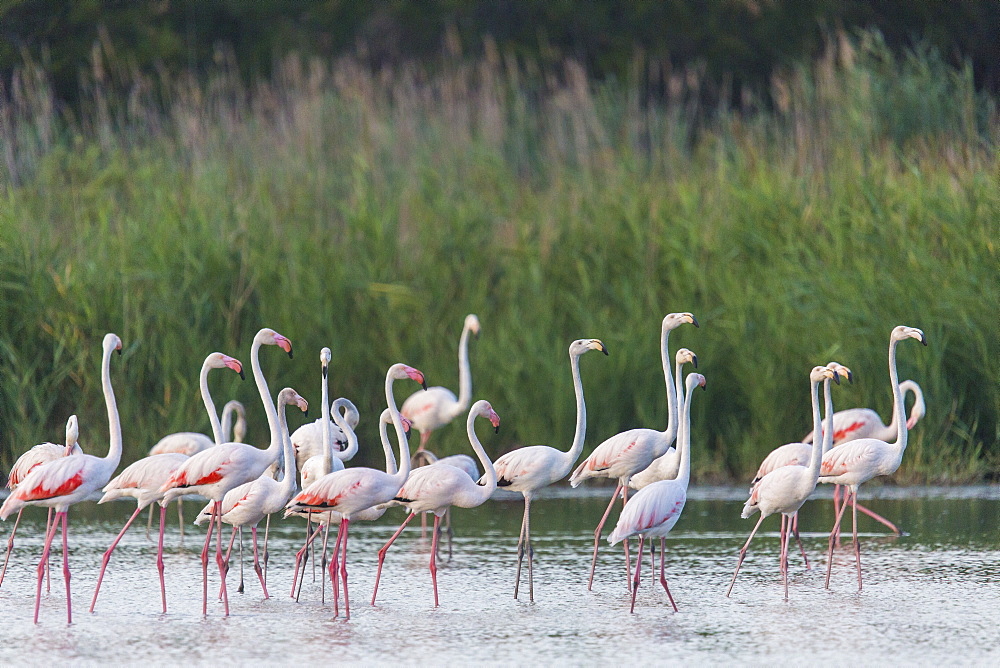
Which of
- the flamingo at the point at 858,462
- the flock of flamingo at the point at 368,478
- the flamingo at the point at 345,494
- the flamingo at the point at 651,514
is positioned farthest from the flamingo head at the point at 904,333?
the flamingo at the point at 345,494

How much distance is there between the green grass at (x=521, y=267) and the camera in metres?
11.8

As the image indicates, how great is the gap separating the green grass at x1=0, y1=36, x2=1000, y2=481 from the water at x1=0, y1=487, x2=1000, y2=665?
1441 millimetres

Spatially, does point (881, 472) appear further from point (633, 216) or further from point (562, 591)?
point (633, 216)

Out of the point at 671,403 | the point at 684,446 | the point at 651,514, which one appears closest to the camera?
the point at 651,514

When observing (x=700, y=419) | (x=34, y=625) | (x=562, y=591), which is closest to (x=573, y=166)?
(x=700, y=419)

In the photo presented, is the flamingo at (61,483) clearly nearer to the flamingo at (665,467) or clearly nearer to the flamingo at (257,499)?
the flamingo at (257,499)

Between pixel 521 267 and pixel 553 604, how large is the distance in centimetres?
555

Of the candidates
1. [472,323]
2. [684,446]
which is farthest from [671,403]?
[472,323]

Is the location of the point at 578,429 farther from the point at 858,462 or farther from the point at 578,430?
the point at 858,462

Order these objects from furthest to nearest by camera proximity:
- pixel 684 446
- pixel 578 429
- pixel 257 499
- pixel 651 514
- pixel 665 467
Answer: pixel 665 467, pixel 578 429, pixel 684 446, pixel 257 499, pixel 651 514

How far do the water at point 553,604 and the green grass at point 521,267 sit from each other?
4.73 ft

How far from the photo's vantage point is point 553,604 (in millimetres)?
7766

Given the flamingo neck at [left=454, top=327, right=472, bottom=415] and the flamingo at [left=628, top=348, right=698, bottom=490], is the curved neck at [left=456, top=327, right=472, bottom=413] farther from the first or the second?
the flamingo at [left=628, top=348, right=698, bottom=490]

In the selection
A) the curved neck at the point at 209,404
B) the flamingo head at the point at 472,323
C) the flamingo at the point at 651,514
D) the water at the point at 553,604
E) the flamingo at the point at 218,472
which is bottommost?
the water at the point at 553,604
